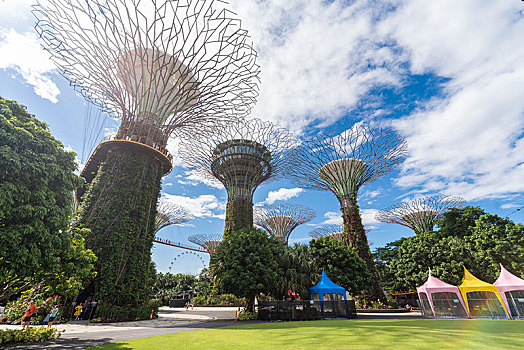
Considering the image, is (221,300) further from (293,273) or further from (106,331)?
(106,331)

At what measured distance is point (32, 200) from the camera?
8.45 metres

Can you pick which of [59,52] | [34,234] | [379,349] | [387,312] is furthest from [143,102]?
[387,312]

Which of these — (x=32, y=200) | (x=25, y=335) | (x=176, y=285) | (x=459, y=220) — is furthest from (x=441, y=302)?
(x=176, y=285)

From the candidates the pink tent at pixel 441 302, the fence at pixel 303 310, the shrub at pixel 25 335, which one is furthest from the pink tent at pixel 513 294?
the shrub at pixel 25 335

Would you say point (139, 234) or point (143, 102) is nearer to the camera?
point (139, 234)

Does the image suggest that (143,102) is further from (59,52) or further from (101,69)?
(59,52)

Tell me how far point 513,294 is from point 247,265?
2025cm

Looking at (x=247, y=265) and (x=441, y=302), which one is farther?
(x=441, y=302)

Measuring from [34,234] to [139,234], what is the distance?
1502 centimetres

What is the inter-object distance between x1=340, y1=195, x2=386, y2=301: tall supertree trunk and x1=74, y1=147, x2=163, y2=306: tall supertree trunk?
77.1 feet

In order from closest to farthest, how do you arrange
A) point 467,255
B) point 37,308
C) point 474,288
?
point 37,308
point 474,288
point 467,255

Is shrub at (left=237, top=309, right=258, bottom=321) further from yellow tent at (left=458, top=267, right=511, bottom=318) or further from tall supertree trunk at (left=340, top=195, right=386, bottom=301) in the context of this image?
yellow tent at (left=458, top=267, right=511, bottom=318)

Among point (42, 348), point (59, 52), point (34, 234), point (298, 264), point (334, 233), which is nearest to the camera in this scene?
point (34, 234)

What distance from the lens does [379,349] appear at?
7.21m
